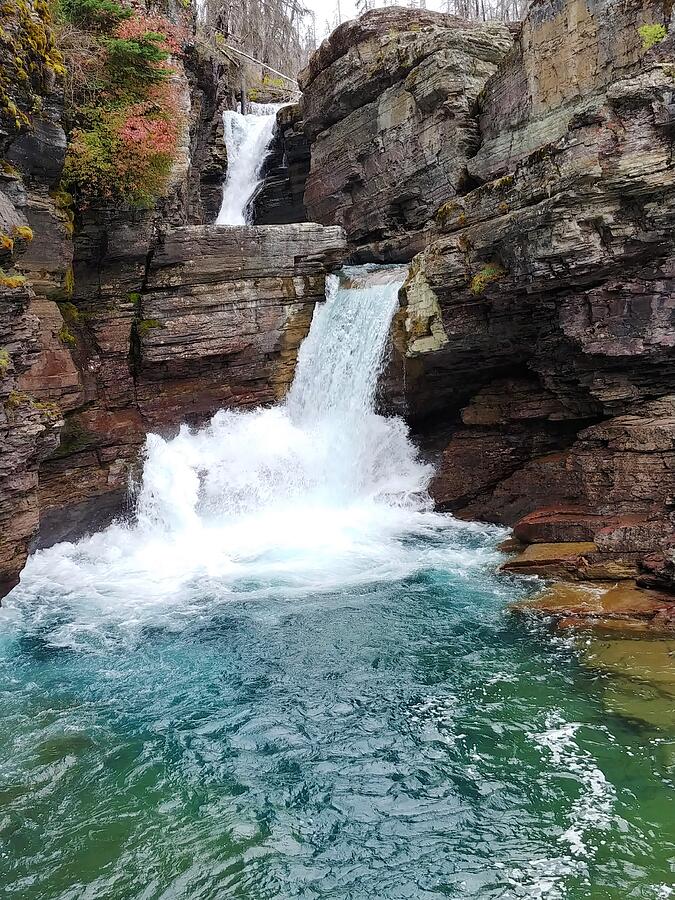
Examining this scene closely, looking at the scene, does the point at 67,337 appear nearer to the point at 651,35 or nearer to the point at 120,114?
the point at 120,114

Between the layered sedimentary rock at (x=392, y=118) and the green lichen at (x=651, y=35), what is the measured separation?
692 cm

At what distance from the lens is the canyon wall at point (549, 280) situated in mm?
12367

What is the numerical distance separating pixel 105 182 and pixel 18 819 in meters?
13.9

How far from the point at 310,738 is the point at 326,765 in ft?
1.86

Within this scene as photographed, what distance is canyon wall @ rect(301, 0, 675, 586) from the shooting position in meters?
12.4

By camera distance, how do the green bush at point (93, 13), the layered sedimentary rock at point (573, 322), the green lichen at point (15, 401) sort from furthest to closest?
the green bush at point (93, 13) < the layered sedimentary rock at point (573, 322) < the green lichen at point (15, 401)

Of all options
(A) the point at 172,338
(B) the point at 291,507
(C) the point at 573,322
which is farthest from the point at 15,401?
(C) the point at 573,322

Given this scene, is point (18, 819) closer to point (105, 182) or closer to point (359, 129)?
point (105, 182)

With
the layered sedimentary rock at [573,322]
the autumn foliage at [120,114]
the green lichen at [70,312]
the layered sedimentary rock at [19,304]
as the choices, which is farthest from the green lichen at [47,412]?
the layered sedimentary rock at [573,322]

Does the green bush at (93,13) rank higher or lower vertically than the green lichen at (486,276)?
higher

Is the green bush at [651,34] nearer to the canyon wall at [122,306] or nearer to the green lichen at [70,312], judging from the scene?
the canyon wall at [122,306]

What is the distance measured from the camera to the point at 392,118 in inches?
1000

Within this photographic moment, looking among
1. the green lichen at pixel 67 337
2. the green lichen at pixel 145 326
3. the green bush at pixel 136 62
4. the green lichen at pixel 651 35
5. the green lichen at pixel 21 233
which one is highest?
the green lichen at pixel 651 35

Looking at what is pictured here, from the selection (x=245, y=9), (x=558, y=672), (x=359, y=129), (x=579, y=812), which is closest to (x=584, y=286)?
(x=558, y=672)
